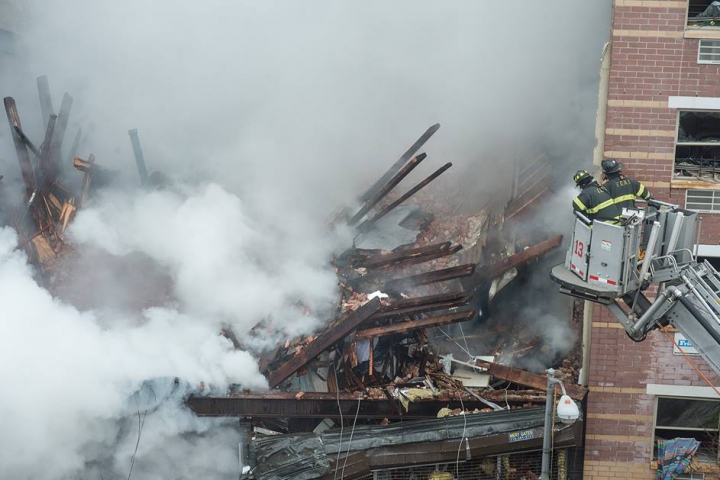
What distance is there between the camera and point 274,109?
14633 millimetres

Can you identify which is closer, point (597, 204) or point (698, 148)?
point (597, 204)

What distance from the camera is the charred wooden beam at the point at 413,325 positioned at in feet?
36.5

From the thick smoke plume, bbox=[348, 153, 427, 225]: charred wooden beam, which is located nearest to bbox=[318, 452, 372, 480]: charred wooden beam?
the thick smoke plume

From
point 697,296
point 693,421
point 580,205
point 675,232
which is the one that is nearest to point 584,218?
point 580,205

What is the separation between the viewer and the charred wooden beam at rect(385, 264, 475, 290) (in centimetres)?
1137

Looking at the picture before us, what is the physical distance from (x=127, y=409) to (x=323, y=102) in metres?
6.64

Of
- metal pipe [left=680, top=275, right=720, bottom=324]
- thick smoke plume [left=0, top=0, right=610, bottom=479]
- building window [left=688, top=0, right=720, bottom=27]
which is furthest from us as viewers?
thick smoke plume [left=0, top=0, right=610, bottom=479]

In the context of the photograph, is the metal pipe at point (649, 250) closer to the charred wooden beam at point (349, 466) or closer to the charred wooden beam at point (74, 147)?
the charred wooden beam at point (349, 466)

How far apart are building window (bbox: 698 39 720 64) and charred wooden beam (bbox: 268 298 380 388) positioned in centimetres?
525

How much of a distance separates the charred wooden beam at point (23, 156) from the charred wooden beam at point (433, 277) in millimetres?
5565

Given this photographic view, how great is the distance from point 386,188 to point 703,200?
4.42m

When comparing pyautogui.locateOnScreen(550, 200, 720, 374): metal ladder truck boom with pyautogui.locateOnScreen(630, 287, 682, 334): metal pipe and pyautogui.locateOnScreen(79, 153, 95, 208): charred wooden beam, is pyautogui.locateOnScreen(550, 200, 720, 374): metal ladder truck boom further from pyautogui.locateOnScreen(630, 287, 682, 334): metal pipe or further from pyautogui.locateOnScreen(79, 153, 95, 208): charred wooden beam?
pyautogui.locateOnScreen(79, 153, 95, 208): charred wooden beam

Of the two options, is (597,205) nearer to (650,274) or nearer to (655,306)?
(650,274)

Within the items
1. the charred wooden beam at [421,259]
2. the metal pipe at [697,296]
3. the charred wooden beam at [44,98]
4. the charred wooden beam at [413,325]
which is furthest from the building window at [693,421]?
the charred wooden beam at [44,98]
